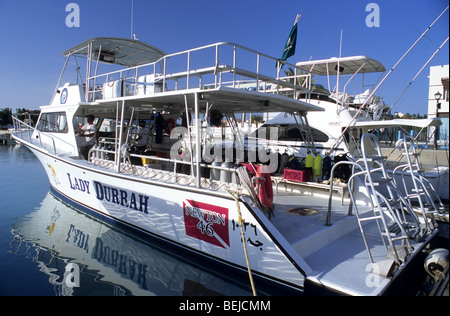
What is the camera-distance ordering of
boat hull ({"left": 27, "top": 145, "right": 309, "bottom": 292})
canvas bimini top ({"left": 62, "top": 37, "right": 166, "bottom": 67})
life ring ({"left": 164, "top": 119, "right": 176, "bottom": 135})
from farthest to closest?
life ring ({"left": 164, "top": 119, "right": 176, "bottom": 135}) → canvas bimini top ({"left": 62, "top": 37, "right": 166, "bottom": 67}) → boat hull ({"left": 27, "top": 145, "right": 309, "bottom": 292})

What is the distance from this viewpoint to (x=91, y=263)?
5156mm

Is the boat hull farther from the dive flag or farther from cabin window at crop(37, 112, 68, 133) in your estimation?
the dive flag

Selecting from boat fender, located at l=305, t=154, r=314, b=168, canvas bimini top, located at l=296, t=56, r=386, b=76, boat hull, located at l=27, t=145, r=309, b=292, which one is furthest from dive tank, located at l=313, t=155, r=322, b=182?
canvas bimini top, located at l=296, t=56, r=386, b=76

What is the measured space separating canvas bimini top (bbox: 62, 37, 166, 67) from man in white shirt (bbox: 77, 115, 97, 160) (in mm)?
1839

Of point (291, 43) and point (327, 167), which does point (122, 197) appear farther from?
point (291, 43)

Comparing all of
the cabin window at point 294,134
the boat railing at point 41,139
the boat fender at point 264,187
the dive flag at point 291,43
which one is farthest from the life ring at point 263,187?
the dive flag at point 291,43

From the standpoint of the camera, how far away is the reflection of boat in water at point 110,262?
4.39 m

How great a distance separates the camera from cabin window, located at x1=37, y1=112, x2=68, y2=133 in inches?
323

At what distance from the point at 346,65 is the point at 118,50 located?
23.8 ft

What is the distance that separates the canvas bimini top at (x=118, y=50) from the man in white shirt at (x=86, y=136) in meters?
1.84
